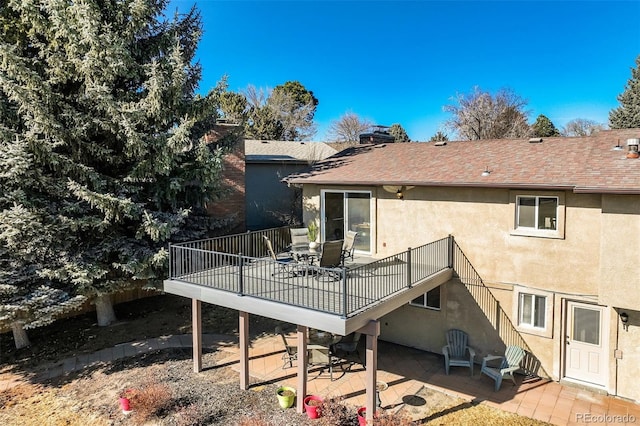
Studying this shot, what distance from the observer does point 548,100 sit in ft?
135

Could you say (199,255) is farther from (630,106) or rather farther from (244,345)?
(630,106)

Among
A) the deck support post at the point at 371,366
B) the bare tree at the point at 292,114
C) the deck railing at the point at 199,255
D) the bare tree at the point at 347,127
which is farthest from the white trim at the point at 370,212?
the bare tree at the point at 347,127

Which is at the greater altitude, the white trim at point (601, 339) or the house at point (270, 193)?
the house at point (270, 193)

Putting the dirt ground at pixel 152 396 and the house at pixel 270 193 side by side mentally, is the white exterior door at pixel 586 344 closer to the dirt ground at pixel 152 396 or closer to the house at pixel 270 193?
the dirt ground at pixel 152 396

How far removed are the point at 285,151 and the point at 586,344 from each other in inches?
751

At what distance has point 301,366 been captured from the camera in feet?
28.9

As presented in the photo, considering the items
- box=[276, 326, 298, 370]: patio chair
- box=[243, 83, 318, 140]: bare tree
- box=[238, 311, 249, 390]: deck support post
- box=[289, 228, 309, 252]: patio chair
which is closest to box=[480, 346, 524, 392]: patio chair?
box=[276, 326, 298, 370]: patio chair

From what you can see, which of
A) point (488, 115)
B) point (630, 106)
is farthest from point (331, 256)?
point (630, 106)

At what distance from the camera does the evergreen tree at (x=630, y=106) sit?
33219 millimetres

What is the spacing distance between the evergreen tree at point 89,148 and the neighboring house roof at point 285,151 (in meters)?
8.92

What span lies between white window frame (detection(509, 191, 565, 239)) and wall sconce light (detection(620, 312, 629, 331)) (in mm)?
2057

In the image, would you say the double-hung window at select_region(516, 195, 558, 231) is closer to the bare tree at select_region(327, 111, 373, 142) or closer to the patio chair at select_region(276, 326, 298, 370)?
the patio chair at select_region(276, 326, 298, 370)

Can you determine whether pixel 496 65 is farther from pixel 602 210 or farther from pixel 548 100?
pixel 602 210

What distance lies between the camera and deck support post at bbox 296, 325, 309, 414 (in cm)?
869
